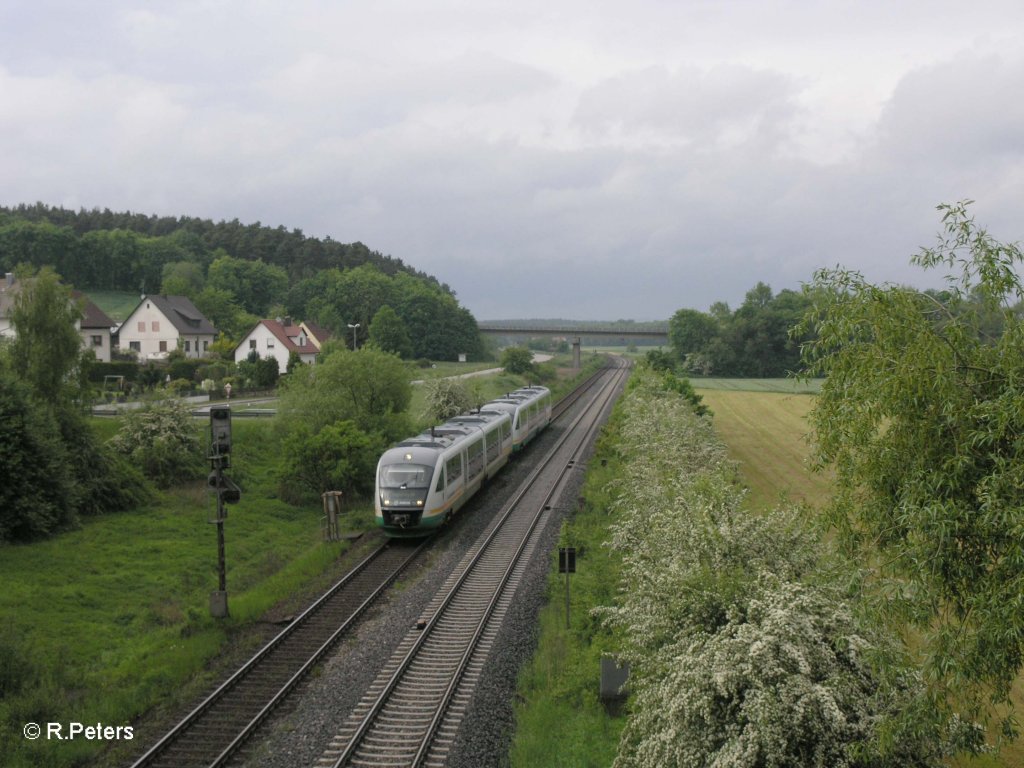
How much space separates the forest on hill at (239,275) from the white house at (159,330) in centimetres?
355

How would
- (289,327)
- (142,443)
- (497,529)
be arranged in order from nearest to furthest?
(497,529), (142,443), (289,327)

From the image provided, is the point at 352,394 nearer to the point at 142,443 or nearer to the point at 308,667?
the point at 142,443

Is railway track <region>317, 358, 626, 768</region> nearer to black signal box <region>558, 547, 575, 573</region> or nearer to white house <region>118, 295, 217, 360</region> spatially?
black signal box <region>558, 547, 575, 573</region>

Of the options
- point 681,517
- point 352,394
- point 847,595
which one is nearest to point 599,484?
point 352,394

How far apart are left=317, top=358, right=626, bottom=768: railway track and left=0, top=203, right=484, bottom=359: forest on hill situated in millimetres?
65367

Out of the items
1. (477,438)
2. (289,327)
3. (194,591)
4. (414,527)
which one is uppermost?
(289,327)

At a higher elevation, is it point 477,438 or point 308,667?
point 477,438

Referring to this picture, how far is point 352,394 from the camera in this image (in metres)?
36.6

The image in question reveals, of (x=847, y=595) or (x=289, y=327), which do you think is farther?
(x=289, y=327)

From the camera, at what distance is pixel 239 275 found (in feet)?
421

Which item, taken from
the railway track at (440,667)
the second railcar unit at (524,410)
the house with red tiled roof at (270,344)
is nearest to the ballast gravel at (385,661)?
the railway track at (440,667)

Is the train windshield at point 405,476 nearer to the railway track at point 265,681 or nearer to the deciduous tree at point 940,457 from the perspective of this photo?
the railway track at point 265,681

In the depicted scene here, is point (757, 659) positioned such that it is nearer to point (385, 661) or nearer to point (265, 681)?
point (385, 661)

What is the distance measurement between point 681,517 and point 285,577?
12.6 m
